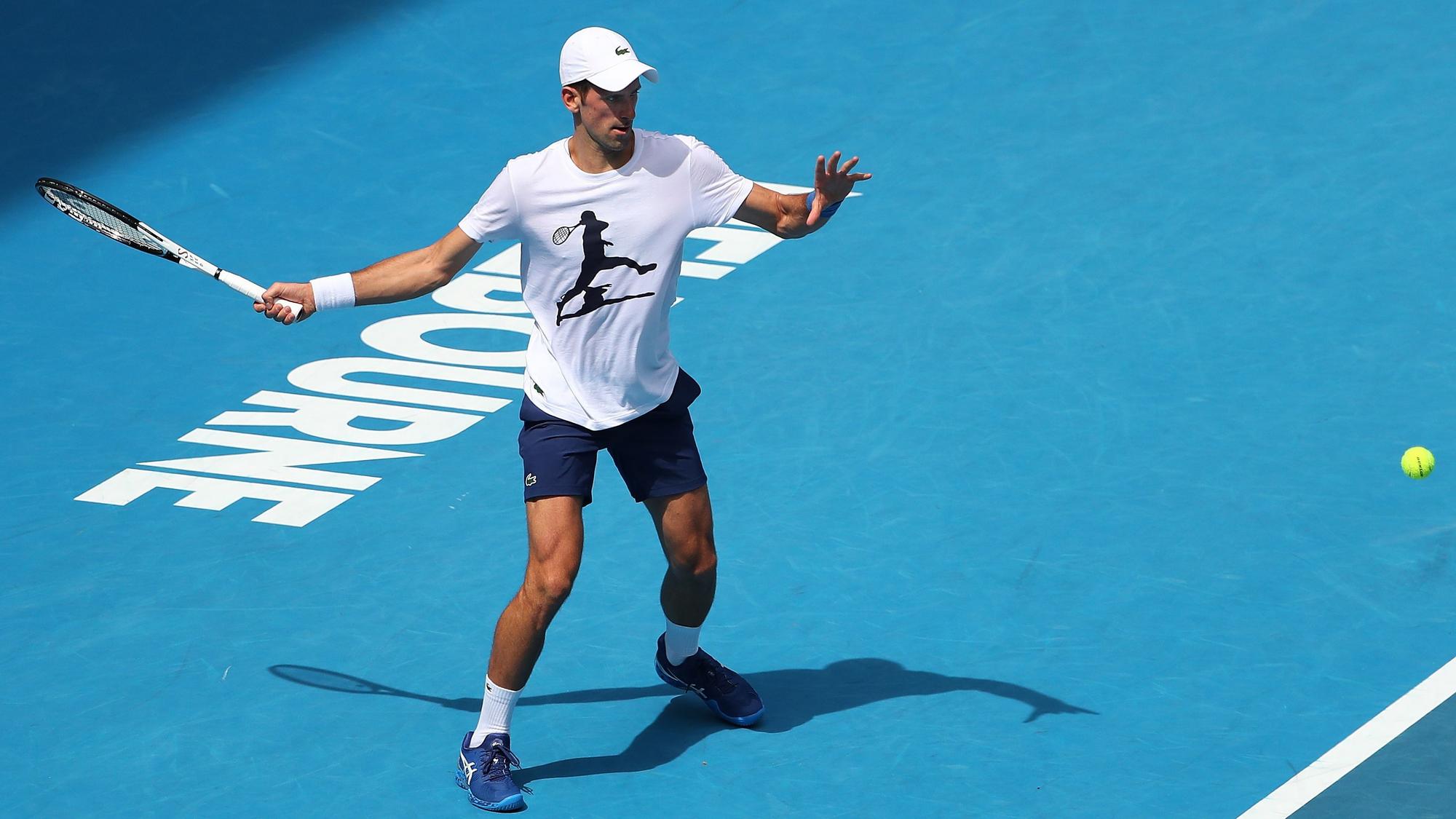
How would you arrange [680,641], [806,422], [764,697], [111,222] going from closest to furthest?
[680,641], [764,697], [111,222], [806,422]

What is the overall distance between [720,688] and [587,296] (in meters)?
1.53

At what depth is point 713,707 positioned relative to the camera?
23.2 ft

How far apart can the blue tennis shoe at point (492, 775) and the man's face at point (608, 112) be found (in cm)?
204

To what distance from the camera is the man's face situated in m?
6.27

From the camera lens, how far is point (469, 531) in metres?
8.41

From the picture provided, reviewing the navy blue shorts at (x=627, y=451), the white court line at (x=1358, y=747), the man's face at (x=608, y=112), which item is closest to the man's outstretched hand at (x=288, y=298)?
the navy blue shorts at (x=627, y=451)

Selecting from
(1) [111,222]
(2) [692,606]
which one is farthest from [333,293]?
(2) [692,606]

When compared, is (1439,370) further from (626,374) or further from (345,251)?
(345,251)

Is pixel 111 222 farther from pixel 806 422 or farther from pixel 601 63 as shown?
pixel 806 422

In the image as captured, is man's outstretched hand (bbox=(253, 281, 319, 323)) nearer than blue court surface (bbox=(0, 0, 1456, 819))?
Yes

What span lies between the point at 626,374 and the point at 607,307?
237 mm

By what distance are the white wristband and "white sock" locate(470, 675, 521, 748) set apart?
135 cm

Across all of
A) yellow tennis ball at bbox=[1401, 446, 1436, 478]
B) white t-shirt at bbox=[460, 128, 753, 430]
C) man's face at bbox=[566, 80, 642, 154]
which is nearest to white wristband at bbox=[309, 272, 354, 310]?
white t-shirt at bbox=[460, 128, 753, 430]

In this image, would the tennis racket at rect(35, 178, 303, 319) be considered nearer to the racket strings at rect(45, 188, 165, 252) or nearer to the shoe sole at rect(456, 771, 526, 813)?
the racket strings at rect(45, 188, 165, 252)
